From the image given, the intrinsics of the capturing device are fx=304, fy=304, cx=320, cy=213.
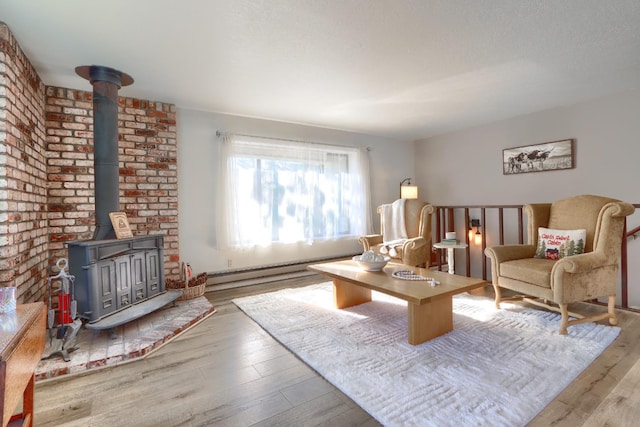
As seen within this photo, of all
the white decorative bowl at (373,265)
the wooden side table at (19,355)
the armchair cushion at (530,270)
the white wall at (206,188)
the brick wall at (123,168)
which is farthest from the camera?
the white wall at (206,188)

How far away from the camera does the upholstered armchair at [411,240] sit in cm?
388

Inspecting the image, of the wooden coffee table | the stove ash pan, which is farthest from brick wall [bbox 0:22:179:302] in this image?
the wooden coffee table

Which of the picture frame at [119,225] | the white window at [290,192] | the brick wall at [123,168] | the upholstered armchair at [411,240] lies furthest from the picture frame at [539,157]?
the picture frame at [119,225]

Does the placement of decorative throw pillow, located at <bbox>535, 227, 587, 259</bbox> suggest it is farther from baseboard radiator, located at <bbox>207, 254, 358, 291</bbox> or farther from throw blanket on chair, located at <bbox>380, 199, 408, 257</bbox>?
baseboard radiator, located at <bbox>207, 254, 358, 291</bbox>

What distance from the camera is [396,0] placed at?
1.88 m

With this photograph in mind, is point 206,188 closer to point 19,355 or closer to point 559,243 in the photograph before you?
point 19,355

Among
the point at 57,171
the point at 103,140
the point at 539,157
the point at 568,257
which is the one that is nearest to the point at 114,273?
the point at 103,140

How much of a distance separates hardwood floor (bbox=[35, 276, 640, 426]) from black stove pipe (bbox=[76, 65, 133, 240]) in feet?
4.34

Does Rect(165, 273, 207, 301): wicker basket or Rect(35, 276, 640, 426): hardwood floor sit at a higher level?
Rect(165, 273, 207, 301): wicker basket

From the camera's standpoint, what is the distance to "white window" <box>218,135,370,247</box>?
408cm

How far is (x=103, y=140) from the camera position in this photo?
2.72 metres

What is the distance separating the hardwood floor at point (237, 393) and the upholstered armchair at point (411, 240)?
1.98m

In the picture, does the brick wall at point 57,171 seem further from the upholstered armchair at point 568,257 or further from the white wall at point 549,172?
the white wall at point 549,172

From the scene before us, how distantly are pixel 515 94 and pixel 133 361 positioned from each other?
4.58 metres
